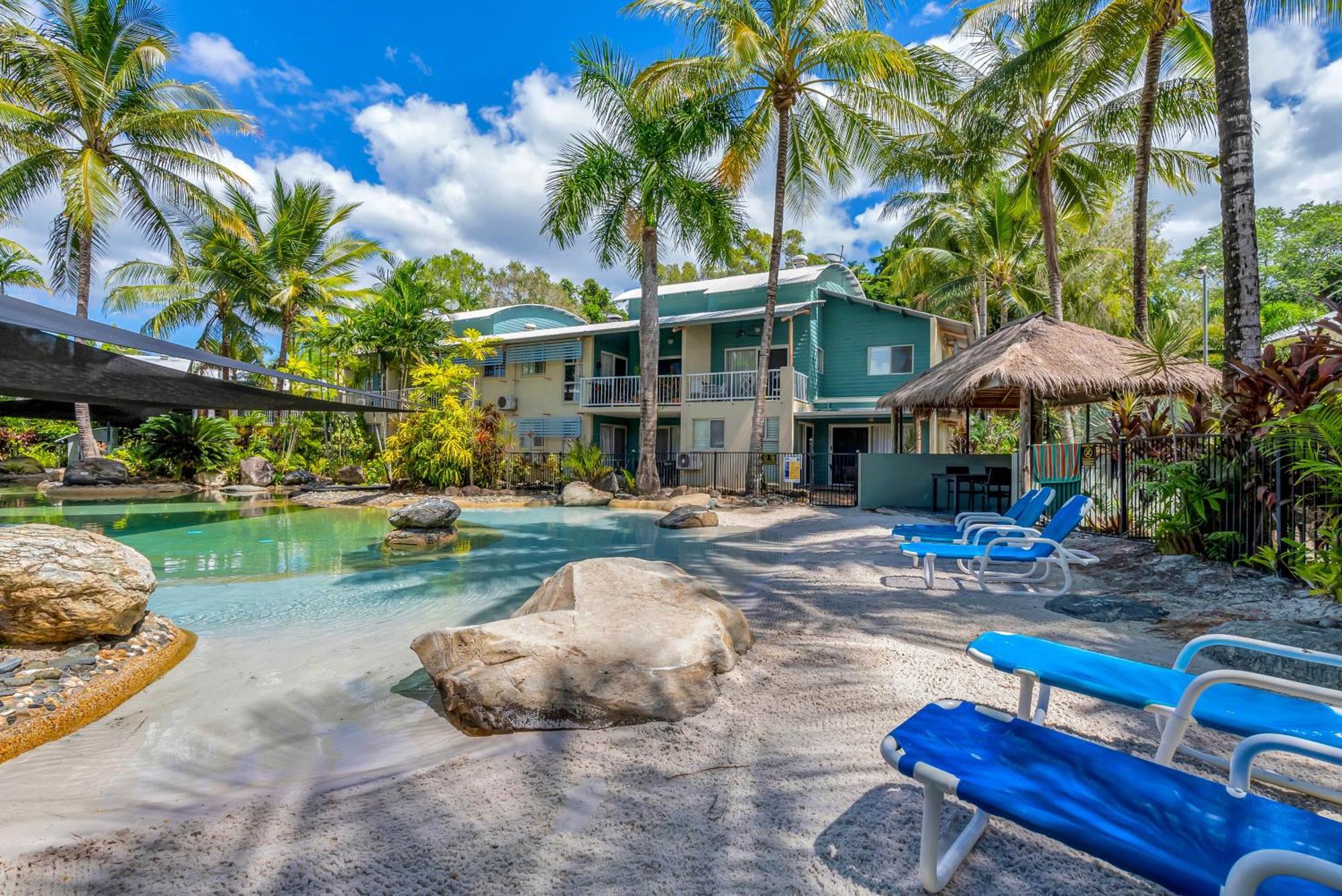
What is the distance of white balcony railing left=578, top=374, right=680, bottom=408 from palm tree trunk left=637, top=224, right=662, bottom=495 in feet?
11.5

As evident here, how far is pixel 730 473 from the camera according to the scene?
18859mm

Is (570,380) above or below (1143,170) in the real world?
below

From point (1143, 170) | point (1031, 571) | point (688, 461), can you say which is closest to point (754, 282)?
point (688, 461)

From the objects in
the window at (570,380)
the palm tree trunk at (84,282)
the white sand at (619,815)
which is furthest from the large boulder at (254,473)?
the white sand at (619,815)

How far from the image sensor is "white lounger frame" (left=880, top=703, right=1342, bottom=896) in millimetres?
1223

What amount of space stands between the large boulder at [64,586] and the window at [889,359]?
19.2 m

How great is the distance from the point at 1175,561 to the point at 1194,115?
1286 cm

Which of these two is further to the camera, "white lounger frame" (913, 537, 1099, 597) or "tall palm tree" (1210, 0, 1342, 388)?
"tall palm tree" (1210, 0, 1342, 388)

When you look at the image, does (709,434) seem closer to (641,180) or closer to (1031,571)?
(641,180)

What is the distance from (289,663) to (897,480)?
40.8ft

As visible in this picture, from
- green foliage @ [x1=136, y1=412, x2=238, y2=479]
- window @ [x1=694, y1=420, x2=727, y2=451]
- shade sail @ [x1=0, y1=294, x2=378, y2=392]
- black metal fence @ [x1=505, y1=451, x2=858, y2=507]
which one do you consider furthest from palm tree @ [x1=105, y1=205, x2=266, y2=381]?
shade sail @ [x1=0, y1=294, x2=378, y2=392]

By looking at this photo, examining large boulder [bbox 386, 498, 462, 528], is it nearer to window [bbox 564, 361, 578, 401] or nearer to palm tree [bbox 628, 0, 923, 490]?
palm tree [bbox 628, 0, 923, 490]

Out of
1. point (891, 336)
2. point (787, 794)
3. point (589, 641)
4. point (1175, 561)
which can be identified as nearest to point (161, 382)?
point (589, 641)

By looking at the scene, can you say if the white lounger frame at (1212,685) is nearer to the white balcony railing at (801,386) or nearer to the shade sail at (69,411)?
the shade sail at (69,411)
